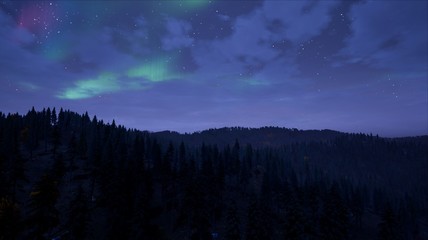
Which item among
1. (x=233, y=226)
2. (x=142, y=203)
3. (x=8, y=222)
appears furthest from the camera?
(x=142, y=203)

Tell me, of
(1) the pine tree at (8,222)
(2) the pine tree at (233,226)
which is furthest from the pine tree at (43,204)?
(2) the pine tree at (233,226)

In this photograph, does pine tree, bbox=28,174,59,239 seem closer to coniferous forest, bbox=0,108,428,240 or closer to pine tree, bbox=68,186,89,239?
coniferous forest, bbox=0,108,428,240

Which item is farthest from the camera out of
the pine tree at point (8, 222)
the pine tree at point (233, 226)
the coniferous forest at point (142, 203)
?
the pine tree at point (233, 226)

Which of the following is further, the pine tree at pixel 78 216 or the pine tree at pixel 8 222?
the pine tree at pixel 78 216

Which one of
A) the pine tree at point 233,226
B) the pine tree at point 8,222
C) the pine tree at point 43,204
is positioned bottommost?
the pine tree at point 233,226

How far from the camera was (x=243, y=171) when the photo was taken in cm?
12181

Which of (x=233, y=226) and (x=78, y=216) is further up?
(x=78, y=216)

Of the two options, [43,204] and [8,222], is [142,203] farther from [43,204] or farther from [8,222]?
[43,204]

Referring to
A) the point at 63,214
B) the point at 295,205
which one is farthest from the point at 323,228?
the point at 63,214

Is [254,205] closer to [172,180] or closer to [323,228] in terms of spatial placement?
[323,228]

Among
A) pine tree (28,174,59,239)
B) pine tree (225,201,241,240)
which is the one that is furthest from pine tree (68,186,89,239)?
pine tree (225,201,241,240)

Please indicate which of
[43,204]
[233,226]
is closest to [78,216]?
[43,204]

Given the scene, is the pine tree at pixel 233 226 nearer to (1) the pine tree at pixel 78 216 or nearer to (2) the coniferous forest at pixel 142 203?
(2) the coniferous forest at pixel 142 203

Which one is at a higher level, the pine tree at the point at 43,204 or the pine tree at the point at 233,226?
the pine tree at the point at 43,204
